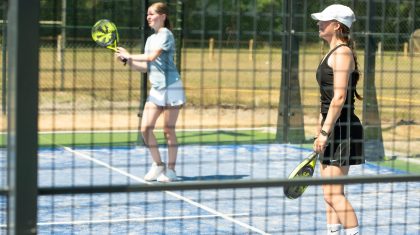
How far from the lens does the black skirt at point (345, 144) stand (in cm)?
671

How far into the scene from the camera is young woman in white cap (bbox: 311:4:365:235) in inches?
262

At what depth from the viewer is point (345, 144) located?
22.1 ft

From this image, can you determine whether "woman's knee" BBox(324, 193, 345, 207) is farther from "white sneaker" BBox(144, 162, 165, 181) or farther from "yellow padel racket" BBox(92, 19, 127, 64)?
"white sneaker" BBox(144, 162, 165, 181)

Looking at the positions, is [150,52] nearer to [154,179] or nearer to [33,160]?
[154,179]

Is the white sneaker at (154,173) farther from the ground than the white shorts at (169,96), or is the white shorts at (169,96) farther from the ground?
the white shorts at (169,96)

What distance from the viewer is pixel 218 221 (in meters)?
8.37

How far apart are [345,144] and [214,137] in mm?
8167

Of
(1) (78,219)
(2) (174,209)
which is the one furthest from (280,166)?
(1) (78,219)

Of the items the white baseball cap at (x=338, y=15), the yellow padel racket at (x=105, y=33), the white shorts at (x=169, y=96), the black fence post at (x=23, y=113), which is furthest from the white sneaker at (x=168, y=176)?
the black fence post at (x=23, y=113)

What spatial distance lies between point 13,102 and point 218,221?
4.30 meters

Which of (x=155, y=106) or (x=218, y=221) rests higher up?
(x=155, y=106)

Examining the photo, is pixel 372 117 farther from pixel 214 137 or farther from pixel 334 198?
pixel 334 198

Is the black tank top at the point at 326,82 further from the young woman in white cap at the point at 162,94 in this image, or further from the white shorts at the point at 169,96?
the white shorts at the point at 169,96

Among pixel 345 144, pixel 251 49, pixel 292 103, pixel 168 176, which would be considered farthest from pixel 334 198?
pixel 292 103
